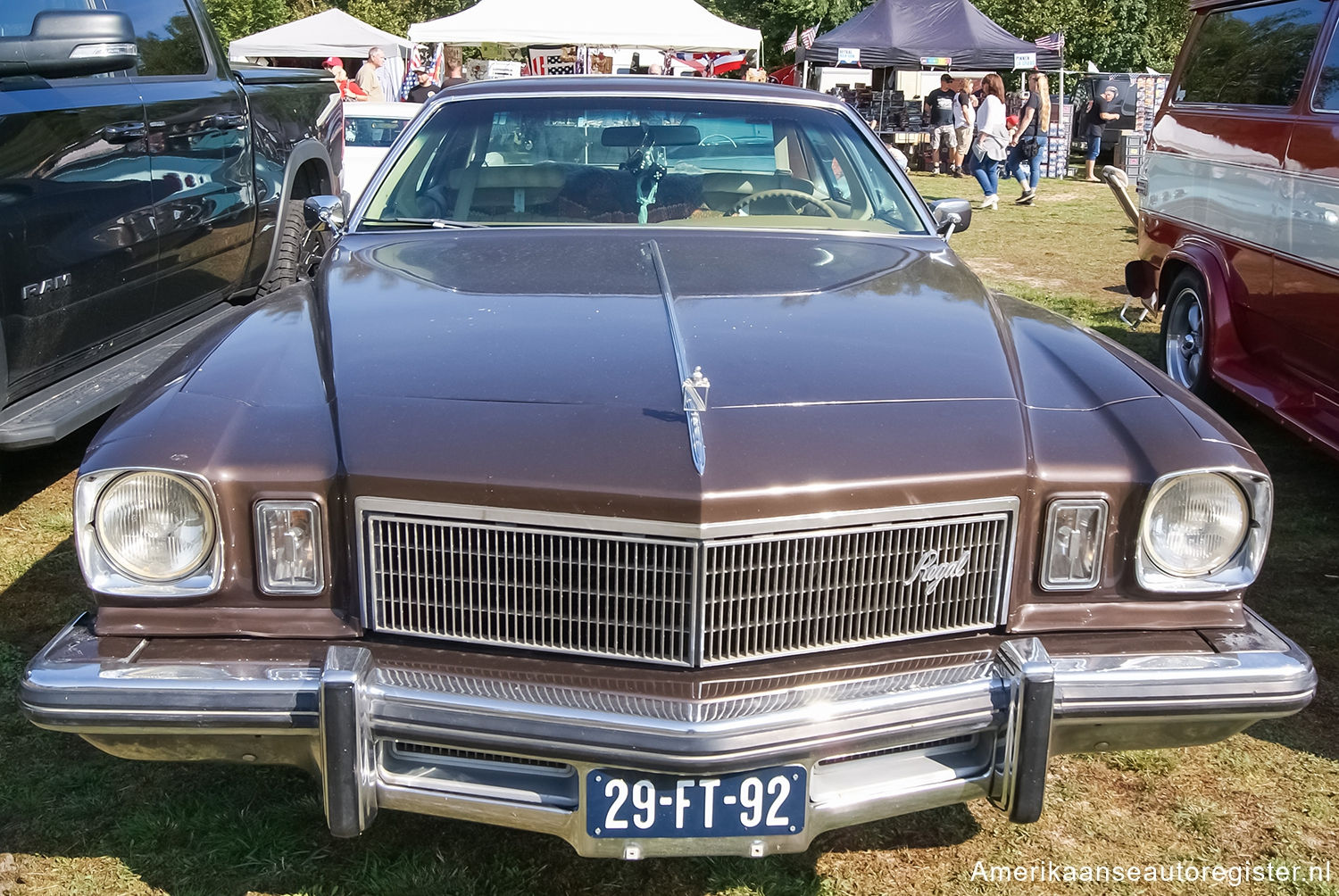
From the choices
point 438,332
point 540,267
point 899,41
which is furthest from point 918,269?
point 899,41

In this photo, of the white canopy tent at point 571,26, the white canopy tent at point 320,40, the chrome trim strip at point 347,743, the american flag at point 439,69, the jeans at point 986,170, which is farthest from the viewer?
the white canopy tent at point 320,40

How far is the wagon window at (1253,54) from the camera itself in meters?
5.07

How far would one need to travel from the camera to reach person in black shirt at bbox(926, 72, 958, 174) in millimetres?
21359

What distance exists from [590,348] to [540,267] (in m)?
0.65

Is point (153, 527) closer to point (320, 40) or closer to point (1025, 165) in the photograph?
point (1025, 165)

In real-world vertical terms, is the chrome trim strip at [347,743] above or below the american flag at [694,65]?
below

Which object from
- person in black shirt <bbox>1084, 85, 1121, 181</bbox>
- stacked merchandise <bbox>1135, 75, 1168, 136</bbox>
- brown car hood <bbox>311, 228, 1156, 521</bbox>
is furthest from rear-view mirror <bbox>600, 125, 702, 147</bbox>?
stacked merchandise <bbox>1135, 75, 1168, 136</bbox>

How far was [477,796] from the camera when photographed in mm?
2148

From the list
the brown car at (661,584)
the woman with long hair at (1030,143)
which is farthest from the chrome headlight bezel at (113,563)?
the woman with long hair at (1030,143)

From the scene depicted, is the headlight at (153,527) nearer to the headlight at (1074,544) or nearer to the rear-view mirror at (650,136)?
the headlight at (1074,544)

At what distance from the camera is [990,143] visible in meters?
16.0

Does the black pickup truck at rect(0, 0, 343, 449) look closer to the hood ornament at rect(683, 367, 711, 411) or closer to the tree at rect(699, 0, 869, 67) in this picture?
the hood ornament at rect(683, 367, 711, 411)

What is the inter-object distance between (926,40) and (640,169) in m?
20.0

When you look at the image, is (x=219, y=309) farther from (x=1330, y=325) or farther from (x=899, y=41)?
(x=899, y=41)
